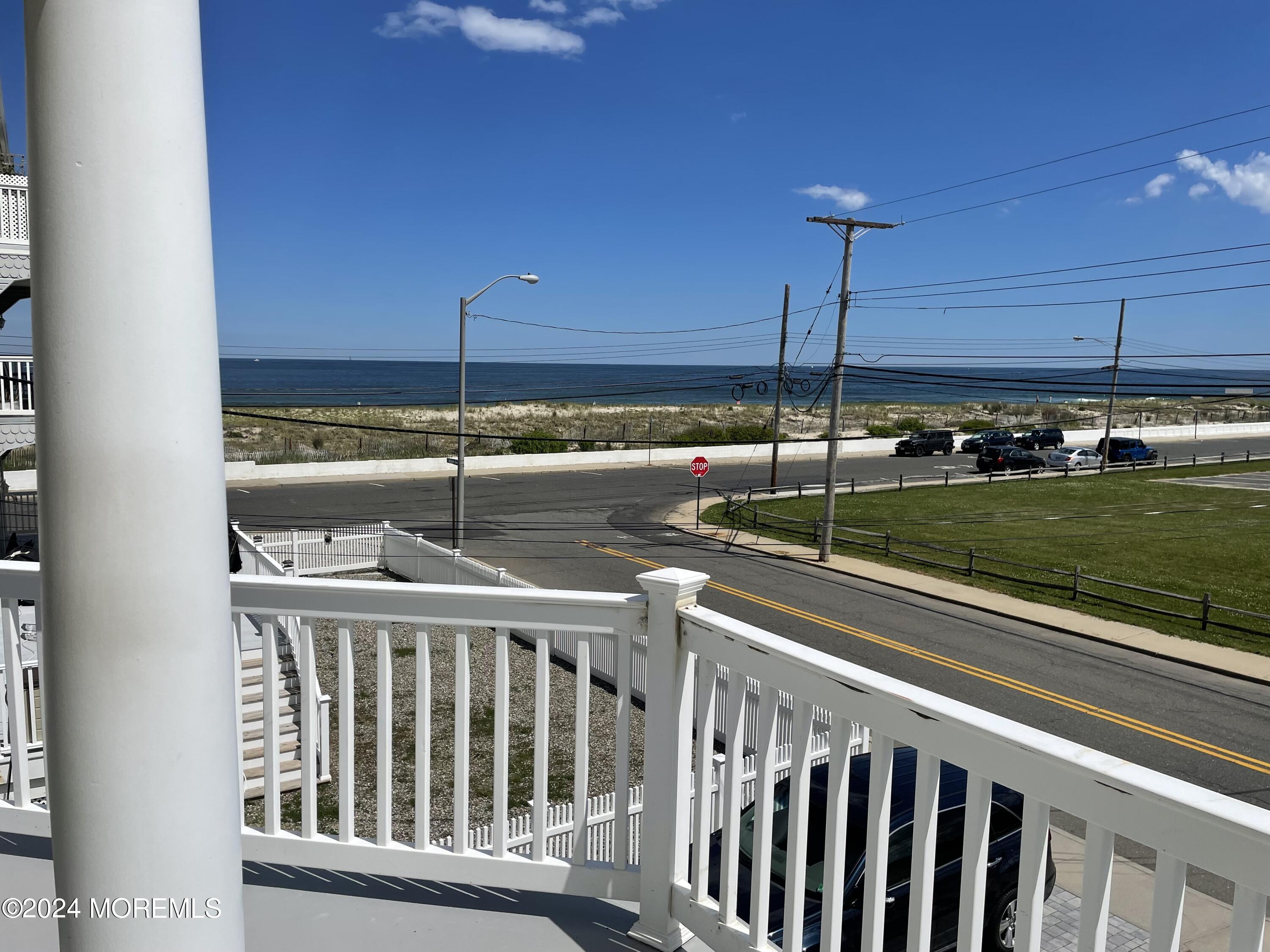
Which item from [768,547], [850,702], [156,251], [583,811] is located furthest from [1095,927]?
[768,547]

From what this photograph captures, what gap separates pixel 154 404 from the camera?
4.44 feet

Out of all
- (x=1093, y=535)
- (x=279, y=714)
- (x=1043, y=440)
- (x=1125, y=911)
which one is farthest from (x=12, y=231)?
(x=1043, y=440)

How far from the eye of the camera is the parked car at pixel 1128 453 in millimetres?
52219

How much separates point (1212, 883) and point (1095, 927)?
9.86 metres

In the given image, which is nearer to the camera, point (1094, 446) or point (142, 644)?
point (142, 644)

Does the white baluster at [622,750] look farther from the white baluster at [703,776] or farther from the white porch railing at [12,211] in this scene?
the white porch railing at [12,211]

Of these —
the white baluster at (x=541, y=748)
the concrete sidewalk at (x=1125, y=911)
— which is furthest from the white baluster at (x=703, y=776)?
the concrete sidewalk at (x=1125, y=911)

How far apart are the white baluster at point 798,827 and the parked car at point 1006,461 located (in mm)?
49283

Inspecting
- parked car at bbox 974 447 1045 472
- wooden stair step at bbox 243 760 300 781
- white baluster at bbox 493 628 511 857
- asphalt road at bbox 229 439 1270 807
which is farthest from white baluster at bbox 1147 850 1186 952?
parked car at bbox 974 447 1045 472

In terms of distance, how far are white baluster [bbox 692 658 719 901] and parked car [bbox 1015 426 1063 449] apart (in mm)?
58346

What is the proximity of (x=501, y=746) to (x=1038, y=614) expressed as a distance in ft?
66.7

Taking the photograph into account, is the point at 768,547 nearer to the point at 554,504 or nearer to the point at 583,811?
the point at 554,504

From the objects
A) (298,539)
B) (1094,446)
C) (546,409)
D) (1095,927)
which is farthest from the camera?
(546,409)

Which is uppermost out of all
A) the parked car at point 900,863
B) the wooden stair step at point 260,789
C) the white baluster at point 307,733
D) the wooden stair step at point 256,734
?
the white baluster at point 307,733
